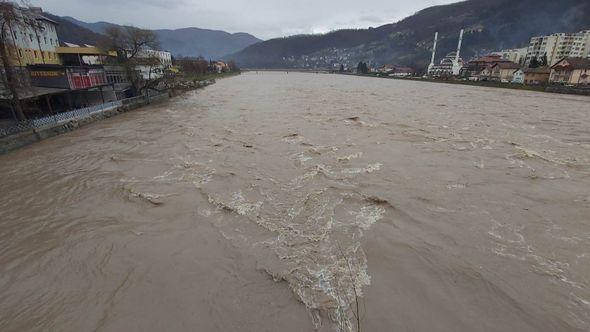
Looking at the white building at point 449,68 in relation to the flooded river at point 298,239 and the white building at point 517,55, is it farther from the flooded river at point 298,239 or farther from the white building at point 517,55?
the flooded river at point 298,239

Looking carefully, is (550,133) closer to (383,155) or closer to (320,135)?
(383,155)

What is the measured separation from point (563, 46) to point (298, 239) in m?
117

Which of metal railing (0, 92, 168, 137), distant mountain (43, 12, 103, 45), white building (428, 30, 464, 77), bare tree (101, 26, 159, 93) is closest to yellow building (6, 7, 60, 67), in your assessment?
bare tree (101, 26, 159, 93)

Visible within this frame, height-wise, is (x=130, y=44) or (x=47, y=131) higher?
(x=130, y=44)

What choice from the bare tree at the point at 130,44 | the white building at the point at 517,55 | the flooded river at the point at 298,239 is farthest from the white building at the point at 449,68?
the flooded river at the point at 298,239

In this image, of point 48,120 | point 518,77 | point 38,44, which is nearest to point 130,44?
point 38,44

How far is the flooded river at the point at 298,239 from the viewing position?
218 inches

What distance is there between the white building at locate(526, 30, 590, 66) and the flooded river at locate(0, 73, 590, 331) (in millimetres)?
100206

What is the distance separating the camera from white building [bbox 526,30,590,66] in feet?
280

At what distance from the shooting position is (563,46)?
88.1m

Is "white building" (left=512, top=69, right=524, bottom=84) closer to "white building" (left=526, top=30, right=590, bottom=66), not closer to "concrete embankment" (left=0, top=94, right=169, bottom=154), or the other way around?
"white building" (left=526, top=30, right=590, bottom=66)

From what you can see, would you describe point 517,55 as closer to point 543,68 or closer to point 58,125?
point 543,68

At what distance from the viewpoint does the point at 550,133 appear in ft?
63.3

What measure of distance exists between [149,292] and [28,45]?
43.8 metres
